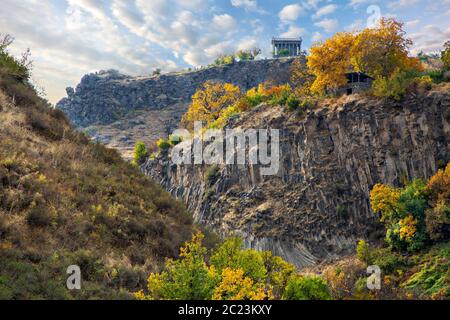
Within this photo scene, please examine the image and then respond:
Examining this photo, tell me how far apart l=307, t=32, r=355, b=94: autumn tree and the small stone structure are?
3.32 feet

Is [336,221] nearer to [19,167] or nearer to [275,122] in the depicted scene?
[275,122]

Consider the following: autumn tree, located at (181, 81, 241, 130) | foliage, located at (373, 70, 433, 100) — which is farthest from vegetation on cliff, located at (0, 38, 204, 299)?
autumn tree, located at (181, 81, 241, 130)

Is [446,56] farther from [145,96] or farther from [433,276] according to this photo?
[145,96]

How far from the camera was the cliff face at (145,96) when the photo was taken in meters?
117

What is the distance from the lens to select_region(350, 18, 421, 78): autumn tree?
1784 inches

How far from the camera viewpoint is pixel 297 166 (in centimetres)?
4262

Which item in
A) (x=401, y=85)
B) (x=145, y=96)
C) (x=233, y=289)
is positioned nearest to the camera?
(x=233, y=289)

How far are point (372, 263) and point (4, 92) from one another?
3395cm

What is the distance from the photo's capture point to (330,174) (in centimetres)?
4047

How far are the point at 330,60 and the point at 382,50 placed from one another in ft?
24.5

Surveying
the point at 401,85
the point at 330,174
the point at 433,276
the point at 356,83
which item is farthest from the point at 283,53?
the point at 433,276

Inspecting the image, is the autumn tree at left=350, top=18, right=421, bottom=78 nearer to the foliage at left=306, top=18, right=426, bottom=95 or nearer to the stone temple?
the foliage at left=306, top=18, right=426, bottom=95

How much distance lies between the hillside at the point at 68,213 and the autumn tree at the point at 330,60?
36.4 m
